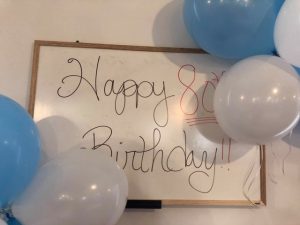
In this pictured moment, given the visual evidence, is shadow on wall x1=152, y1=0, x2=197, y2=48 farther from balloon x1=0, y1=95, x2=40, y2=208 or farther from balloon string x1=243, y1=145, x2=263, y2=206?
balloon x1=0, y1=95, x2=40, y2=208

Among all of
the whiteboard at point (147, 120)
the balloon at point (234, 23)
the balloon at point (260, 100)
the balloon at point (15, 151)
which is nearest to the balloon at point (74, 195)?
the balloon at point (15, 151)

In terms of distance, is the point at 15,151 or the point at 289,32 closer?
the point at 15,151

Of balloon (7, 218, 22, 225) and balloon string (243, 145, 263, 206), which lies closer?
balloon (7, 218, 22, 225)

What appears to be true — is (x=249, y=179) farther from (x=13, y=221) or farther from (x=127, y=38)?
(x=13, y=221)

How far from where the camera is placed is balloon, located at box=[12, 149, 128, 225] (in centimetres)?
103

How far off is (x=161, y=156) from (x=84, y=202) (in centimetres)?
39

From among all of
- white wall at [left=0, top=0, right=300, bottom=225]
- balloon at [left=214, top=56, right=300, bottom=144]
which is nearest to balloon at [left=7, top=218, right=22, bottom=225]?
white wall at [left=0, top=0, right=300, bottom=225]

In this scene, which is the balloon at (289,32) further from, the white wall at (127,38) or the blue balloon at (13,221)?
the blue balloon at (13,221)

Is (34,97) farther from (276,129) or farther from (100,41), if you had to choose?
(276,129)

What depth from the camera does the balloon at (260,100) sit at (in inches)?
43.7

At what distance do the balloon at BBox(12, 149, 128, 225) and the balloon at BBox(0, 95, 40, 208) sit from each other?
0.04 meters

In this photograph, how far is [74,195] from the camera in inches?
40.9

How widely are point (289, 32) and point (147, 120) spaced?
567 millimetres

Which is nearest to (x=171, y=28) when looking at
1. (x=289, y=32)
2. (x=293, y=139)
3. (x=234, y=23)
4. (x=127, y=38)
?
(x=127, y=38)
